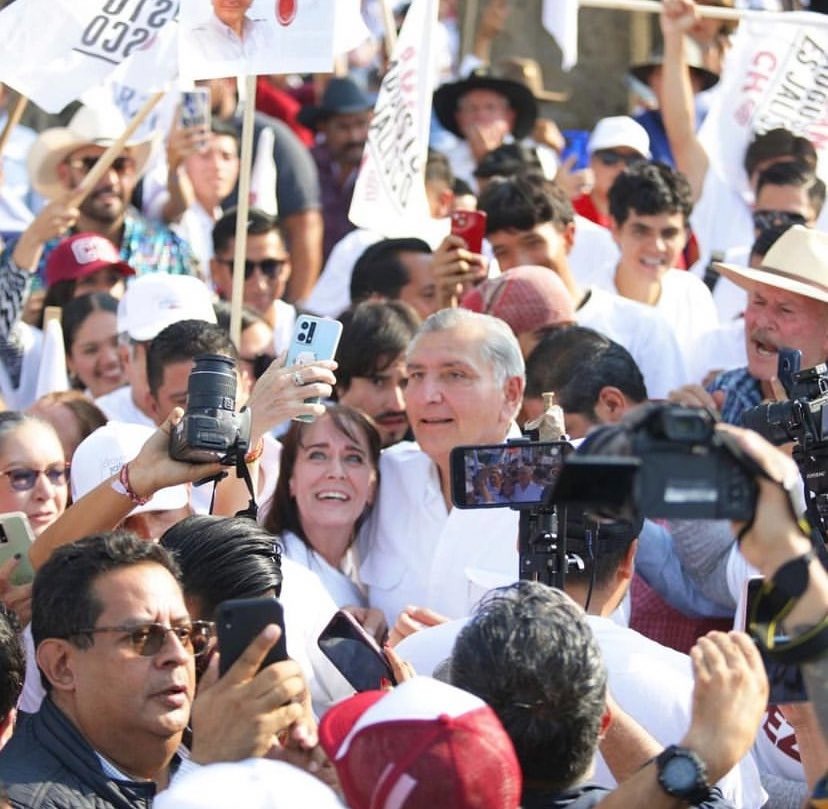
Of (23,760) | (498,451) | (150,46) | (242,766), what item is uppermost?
(150,46)

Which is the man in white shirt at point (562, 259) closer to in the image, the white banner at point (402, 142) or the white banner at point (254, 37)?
the white banner at point (402, 142)

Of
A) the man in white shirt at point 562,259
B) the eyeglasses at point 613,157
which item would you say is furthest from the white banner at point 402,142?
the eyeglasses at point 613,157

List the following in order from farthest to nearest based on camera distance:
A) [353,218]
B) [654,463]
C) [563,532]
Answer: [353,218] → [563,532] → [654,463]

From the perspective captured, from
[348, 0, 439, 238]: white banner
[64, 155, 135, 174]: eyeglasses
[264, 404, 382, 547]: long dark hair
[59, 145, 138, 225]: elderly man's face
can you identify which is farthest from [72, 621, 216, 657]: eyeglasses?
[64, 155, 135, 174]: eyeglasses

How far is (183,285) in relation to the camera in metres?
7.46

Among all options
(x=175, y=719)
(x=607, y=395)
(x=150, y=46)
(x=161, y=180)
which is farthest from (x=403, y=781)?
(x=161, y=180)

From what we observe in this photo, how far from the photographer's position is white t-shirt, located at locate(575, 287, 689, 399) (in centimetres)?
737

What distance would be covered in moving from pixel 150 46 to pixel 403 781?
4.28 meters

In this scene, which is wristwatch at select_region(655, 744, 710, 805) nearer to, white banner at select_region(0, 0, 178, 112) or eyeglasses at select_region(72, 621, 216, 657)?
eyeglasses at select_region(72, 621, 216, 657)

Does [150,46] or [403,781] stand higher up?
[150,46]

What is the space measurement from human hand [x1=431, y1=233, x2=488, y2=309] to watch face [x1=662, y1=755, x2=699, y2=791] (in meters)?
4.10

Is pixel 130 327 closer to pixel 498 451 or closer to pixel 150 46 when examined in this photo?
pixel 150 46

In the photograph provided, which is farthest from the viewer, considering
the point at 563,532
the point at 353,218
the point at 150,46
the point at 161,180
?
the point at 161,180

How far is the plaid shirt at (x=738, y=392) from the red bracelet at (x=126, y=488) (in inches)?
96.9
